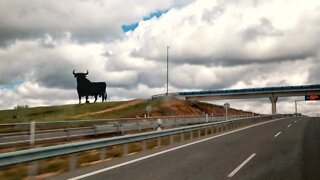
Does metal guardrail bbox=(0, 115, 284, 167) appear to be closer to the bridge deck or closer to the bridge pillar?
the bridge deck

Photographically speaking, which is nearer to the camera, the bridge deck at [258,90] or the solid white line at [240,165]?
the solid white line at [240,165]

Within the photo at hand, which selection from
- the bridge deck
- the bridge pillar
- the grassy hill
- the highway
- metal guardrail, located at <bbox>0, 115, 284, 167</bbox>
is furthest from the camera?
the bridge pillar

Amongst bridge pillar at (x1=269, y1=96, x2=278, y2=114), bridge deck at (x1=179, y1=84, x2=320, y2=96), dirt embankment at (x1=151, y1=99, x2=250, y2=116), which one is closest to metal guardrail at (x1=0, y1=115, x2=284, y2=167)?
dirt embankment at (x1=151, y1=99, x2=250, y2=116)

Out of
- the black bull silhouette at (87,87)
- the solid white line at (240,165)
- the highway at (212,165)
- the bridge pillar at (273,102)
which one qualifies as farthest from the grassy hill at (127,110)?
the solid white line at (240,165)

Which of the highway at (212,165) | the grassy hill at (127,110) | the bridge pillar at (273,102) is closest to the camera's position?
the highway at (212,165)

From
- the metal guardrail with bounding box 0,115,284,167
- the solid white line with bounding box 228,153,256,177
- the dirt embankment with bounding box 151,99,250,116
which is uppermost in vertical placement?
the dirt embankment with bounding box 151,99,250,116

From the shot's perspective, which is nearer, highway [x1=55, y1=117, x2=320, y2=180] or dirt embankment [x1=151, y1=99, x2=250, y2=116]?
highway [x1=55, y1=117, x2=320, y2=180]

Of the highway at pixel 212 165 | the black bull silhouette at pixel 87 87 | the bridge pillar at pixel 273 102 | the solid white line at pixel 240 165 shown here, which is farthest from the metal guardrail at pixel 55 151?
the bridge pillar at pixel 273 102

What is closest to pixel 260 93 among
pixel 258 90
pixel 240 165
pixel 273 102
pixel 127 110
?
pixel 258 90

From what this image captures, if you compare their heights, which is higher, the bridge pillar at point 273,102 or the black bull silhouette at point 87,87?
the black bull silhouette at point 87,87

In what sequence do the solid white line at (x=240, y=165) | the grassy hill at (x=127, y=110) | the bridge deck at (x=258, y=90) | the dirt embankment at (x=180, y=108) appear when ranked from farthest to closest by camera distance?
the bridge deck at (x=258, y=90), the dirt embankment at (x=180, y=108), the grassy hill at (x=127, y=110), the solid white line at (x=240, y=165)

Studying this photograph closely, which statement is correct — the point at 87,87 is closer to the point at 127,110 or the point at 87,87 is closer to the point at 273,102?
the point at 127,110

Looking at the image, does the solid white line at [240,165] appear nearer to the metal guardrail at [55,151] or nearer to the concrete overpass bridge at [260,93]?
the metal guardrail at [55,151]

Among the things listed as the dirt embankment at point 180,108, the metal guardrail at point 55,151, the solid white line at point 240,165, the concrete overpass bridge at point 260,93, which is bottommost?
the solid white line at point 240,165
